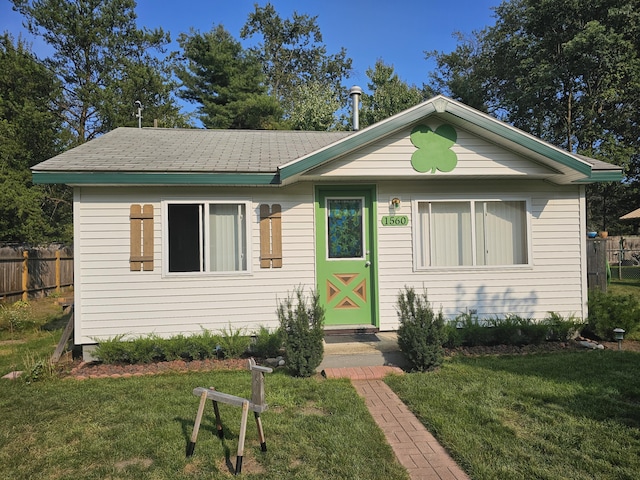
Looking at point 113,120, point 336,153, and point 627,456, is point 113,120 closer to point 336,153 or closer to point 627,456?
point 336,153

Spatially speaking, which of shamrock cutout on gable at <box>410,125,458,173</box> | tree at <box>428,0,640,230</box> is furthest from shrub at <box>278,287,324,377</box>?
tree at <box>428,0,640,230</box>

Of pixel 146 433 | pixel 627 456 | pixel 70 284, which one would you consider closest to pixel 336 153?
pixel 146 433

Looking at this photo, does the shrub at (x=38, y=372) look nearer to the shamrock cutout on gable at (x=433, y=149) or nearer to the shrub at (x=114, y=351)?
the shrub at (x=114, y=351)

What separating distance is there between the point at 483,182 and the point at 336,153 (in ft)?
8.84

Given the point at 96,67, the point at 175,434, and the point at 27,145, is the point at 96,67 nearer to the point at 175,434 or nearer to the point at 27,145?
the point at 27,145

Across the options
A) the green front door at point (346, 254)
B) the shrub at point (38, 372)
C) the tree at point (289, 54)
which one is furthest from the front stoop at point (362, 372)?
the tree at point (289, 54)

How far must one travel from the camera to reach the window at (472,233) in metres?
7.18

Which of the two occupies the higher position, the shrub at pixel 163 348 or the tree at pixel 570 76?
the tree at pixel 570 76

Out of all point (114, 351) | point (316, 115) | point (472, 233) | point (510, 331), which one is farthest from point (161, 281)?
point (316, 115)

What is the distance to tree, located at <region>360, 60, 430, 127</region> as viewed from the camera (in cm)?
2377

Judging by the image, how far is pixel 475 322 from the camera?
6.86 m

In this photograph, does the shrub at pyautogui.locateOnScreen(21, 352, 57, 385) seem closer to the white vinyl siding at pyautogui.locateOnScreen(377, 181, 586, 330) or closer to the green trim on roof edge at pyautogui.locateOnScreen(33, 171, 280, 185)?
the green trim on roof edge at pyautogui.locateOnScreen(33, 171, 280, 185)

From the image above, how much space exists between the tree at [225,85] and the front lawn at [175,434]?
1895 cm

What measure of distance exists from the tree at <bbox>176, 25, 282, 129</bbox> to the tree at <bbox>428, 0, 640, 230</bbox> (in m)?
13.0
